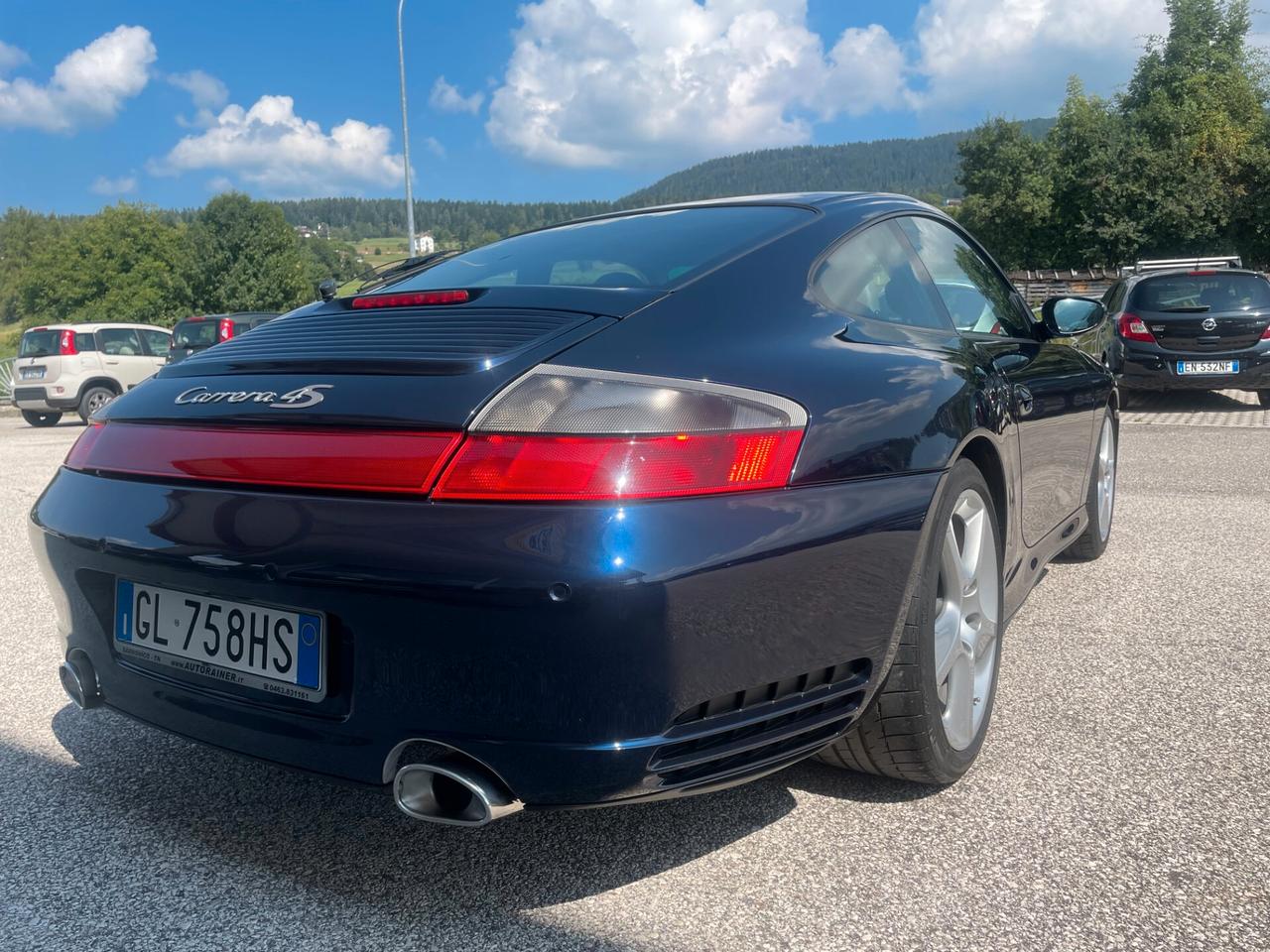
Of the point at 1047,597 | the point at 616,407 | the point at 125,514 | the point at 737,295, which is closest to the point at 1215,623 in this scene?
the point at 1047,597

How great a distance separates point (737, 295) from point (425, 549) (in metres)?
0.86

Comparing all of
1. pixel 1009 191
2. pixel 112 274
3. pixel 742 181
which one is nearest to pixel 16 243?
pixel 112 274

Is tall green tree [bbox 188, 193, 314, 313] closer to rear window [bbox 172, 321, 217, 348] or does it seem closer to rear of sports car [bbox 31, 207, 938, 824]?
rear window [bbox 172, 321, 217, 348]

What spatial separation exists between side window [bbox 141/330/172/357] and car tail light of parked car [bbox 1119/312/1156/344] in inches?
630

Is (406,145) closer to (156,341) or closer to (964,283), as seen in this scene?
(156,341)

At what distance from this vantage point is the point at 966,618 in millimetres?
2633

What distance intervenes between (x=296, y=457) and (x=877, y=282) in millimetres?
1493

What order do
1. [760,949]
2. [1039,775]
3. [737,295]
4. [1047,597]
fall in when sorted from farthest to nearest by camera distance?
[1047,597] → [1039,775] → [737,295] → [760,949]

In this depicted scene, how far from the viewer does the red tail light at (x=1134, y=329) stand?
11195mm

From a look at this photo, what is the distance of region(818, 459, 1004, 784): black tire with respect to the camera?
86.1 inches

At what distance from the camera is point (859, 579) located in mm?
2023

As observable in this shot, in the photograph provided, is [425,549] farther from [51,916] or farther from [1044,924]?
[1044,924]

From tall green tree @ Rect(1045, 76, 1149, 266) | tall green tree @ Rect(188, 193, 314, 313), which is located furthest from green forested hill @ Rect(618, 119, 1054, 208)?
tall green tree @ Rect(1045, 76, 1149, 266)

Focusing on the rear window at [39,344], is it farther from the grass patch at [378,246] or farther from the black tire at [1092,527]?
the grass patch at [378,246]
